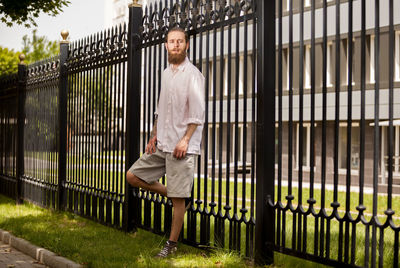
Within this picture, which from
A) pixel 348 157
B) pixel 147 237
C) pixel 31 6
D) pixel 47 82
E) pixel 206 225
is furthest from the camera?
pixel 31 6

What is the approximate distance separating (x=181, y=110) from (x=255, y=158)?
88 centimetres

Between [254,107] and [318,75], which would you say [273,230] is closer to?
[254,107]

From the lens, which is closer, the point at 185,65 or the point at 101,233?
the point at 185,65

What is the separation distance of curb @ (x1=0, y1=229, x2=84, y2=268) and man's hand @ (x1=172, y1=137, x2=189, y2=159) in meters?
1.46

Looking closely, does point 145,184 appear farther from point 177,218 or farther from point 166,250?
point 166,250

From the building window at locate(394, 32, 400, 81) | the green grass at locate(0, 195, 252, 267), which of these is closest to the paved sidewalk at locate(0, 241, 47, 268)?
the green grass at locate(0, 195, 252, 267)

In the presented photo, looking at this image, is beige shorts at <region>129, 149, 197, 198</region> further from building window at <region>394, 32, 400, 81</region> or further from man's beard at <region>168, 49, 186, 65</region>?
building window at <region>394, 32, 400, 81</region>

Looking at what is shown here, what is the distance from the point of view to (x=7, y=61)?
43.4m

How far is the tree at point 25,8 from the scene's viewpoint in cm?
1438

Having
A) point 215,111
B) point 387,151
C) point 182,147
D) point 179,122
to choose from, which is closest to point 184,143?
point 182,147

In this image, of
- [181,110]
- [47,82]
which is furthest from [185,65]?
[47,82]

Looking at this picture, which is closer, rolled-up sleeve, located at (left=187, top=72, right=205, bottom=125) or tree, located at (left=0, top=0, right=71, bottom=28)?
rolled-up sleeve, located at (left=187, top=72, right=205, bottom=125)

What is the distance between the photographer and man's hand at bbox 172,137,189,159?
569 cm

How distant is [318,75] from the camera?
23.9 meters
